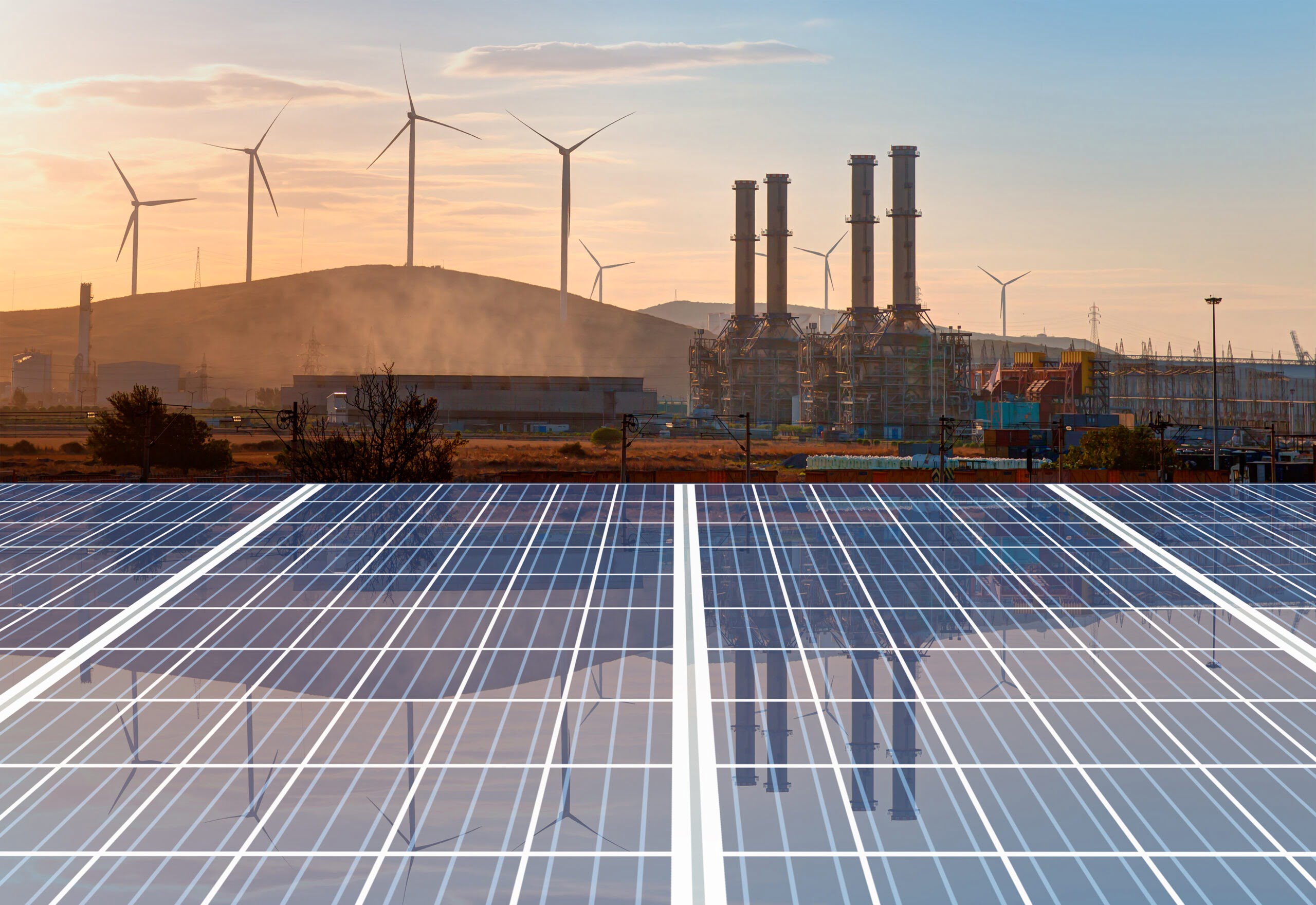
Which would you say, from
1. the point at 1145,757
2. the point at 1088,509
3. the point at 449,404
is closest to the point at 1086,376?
the point at 449,404

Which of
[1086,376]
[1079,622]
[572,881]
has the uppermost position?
[1086,376]

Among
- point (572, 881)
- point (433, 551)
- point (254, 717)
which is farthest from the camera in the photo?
point (433, 551)

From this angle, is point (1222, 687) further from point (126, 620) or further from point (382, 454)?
point (382, 454)

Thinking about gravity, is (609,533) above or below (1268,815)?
above

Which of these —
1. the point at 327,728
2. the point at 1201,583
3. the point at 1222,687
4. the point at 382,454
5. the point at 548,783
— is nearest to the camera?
the point at 548,783

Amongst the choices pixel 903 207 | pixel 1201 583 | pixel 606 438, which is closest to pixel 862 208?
pixel 903 207

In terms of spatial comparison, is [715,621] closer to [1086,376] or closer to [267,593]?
[267,593]
